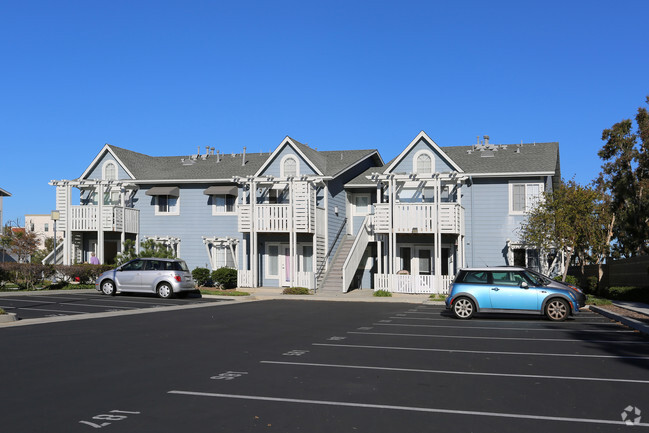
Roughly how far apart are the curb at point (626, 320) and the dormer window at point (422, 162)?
12.0m

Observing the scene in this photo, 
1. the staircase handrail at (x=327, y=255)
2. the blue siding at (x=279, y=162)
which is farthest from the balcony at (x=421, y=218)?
the blue siding at (x=279, y=162)

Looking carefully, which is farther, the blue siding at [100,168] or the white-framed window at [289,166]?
the blue siding at [100,168]

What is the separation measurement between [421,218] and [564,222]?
6.34 metres

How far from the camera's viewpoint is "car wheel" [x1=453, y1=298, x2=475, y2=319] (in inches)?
755

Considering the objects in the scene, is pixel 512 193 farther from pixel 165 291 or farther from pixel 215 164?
pixel 215 164

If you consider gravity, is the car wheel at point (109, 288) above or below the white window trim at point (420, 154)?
below

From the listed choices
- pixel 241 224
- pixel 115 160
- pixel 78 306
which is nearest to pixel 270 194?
pixel 241 224

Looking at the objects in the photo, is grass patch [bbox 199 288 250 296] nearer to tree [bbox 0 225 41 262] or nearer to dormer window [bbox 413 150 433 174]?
dormer window [bbox 413 150 433 174]

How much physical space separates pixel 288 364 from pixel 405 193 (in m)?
22.8

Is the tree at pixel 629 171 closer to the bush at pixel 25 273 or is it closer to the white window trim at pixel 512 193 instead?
the white window trim at pixel 512 193

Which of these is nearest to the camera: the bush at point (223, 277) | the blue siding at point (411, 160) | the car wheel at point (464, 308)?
the car wheel at point (464, 308)

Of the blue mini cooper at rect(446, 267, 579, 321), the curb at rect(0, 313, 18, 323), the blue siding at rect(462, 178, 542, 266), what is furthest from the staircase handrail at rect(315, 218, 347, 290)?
the curb at rect(0, 313, 18, 323)

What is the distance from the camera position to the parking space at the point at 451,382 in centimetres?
732

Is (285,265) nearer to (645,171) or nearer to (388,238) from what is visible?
(388,238)
